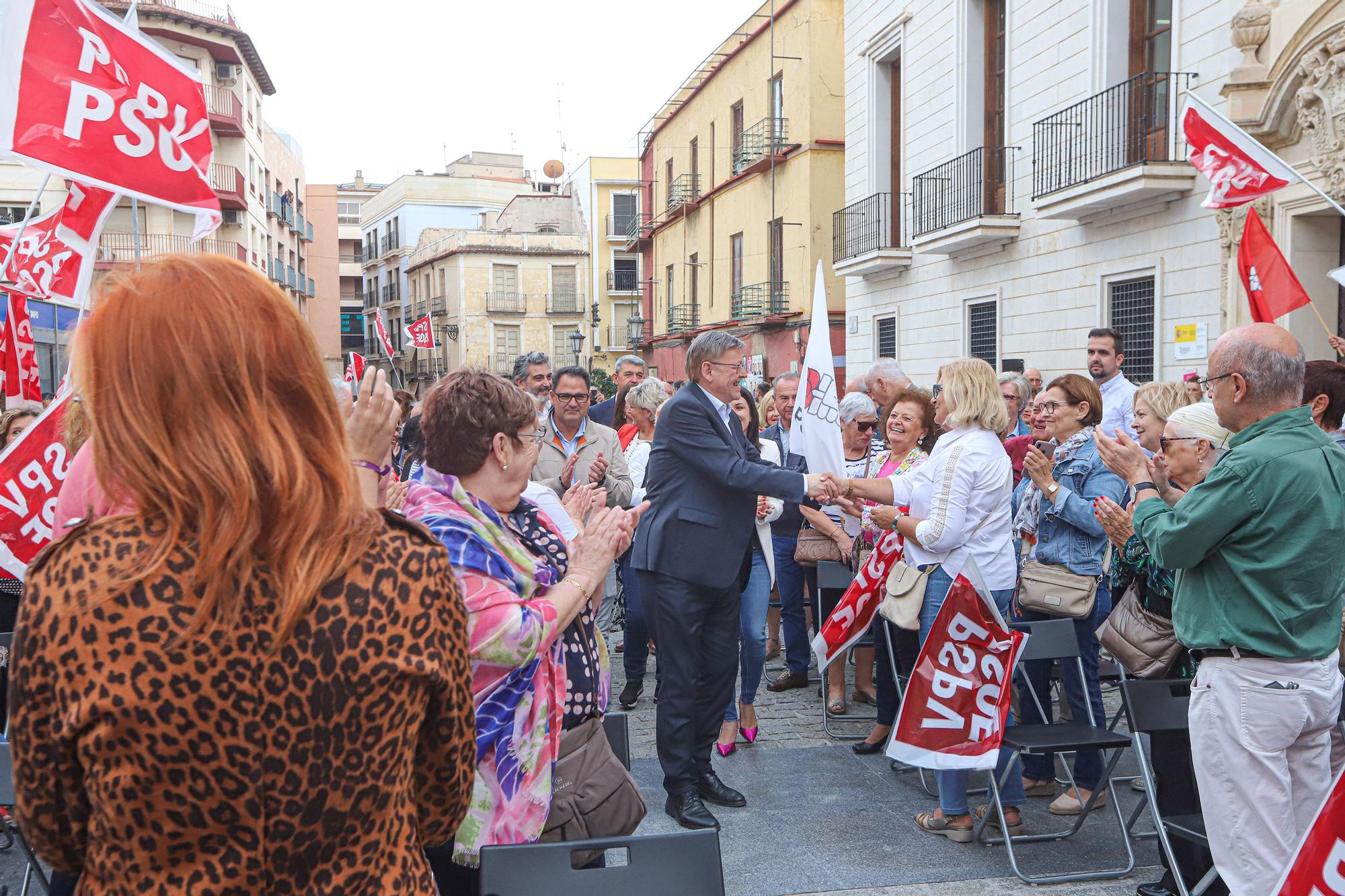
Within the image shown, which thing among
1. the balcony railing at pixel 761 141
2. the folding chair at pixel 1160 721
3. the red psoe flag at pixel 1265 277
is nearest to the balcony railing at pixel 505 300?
the balcony railing at pixel 761 141

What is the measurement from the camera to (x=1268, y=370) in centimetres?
324

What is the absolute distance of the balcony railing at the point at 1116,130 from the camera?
11336 millimetres

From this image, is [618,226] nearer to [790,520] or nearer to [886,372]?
[886,372]

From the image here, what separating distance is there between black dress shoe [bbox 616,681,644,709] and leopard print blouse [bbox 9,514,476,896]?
5290 millimetres

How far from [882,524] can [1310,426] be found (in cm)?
220

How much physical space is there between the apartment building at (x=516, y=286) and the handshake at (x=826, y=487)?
50.4 metres

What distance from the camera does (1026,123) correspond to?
14.3m

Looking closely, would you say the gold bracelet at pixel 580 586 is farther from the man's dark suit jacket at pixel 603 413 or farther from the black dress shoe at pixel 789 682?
the man's dark suit jacket at pixel 603 413

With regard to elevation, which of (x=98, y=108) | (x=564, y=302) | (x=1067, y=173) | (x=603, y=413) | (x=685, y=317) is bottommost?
(x=603, y=413)

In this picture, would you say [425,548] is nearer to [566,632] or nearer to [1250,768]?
[566,632]

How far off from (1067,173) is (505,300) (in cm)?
4578

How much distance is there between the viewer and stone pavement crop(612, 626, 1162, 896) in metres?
4.23

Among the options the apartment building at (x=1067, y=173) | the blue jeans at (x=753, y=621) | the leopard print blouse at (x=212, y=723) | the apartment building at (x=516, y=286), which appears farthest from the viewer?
the apartment building at (x=516, y=286)

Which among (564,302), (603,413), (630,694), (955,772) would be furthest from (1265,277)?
(564,302)
